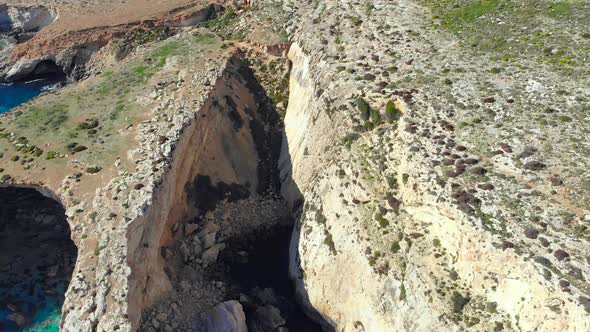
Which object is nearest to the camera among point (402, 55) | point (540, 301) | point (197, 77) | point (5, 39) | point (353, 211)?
point (540, 301)

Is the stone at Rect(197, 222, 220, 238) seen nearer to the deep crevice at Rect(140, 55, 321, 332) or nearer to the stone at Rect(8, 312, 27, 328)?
the deep crevice at Rect(140, 55, 321, 332)

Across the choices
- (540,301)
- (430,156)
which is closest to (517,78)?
(430,156)

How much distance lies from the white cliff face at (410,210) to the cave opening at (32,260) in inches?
682

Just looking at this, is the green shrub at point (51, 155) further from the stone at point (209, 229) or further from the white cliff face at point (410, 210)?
the white cliff face at point (410, 210)

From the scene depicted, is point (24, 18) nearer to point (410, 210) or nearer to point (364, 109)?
point (364, 109)

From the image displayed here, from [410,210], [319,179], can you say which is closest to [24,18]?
[319,179]

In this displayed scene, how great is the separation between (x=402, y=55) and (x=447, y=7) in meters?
9.95

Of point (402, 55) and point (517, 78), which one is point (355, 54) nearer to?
point (402, 55)

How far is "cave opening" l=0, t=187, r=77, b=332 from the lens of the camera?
3653 centimetres

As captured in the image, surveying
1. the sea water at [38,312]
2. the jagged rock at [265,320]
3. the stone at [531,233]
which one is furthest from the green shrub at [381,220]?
the sea water at [38,312]

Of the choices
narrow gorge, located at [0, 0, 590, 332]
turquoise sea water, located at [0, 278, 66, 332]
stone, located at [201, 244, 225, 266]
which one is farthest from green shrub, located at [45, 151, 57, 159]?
stone, located at [201, 244, 225, 266]

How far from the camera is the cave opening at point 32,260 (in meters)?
36.5

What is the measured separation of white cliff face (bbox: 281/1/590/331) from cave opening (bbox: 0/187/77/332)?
1732 cm

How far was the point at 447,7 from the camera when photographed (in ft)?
159
